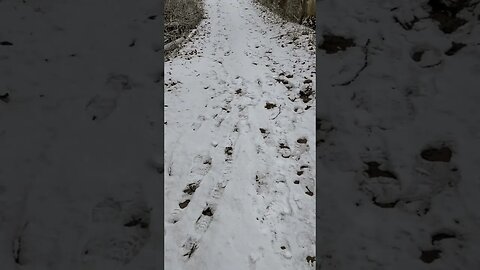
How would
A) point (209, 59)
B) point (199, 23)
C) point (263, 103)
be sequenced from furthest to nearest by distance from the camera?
1. point (199, 23)
2. point (209, 59)
3. point (263, 103)

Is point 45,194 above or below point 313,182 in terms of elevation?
above

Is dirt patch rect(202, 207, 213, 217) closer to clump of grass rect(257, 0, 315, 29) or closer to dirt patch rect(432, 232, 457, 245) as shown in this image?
dirt patch rect(432, 232, 457, 245)

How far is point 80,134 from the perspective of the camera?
5.77 ft

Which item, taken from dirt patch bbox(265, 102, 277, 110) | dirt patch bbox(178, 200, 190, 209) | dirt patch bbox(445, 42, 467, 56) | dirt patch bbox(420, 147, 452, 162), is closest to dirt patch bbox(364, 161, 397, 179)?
dirt patch bbox(420, 147, 452, 162)

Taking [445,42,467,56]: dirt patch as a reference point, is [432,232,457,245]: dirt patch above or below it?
below

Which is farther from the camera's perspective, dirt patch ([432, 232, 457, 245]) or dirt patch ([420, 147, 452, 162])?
dirt patch ([420, 147, 452, 162])

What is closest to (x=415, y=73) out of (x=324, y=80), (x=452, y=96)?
(x=452, y=96)

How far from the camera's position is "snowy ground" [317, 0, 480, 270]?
65.1 inches

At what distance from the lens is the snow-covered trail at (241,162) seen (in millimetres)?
2092

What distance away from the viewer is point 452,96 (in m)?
1.75

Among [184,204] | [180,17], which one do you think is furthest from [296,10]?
[184,204]

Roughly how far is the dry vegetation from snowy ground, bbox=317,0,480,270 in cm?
661

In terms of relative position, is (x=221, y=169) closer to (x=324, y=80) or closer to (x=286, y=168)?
(x=286, y=168)

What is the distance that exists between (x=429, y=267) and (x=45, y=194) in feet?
6.70
